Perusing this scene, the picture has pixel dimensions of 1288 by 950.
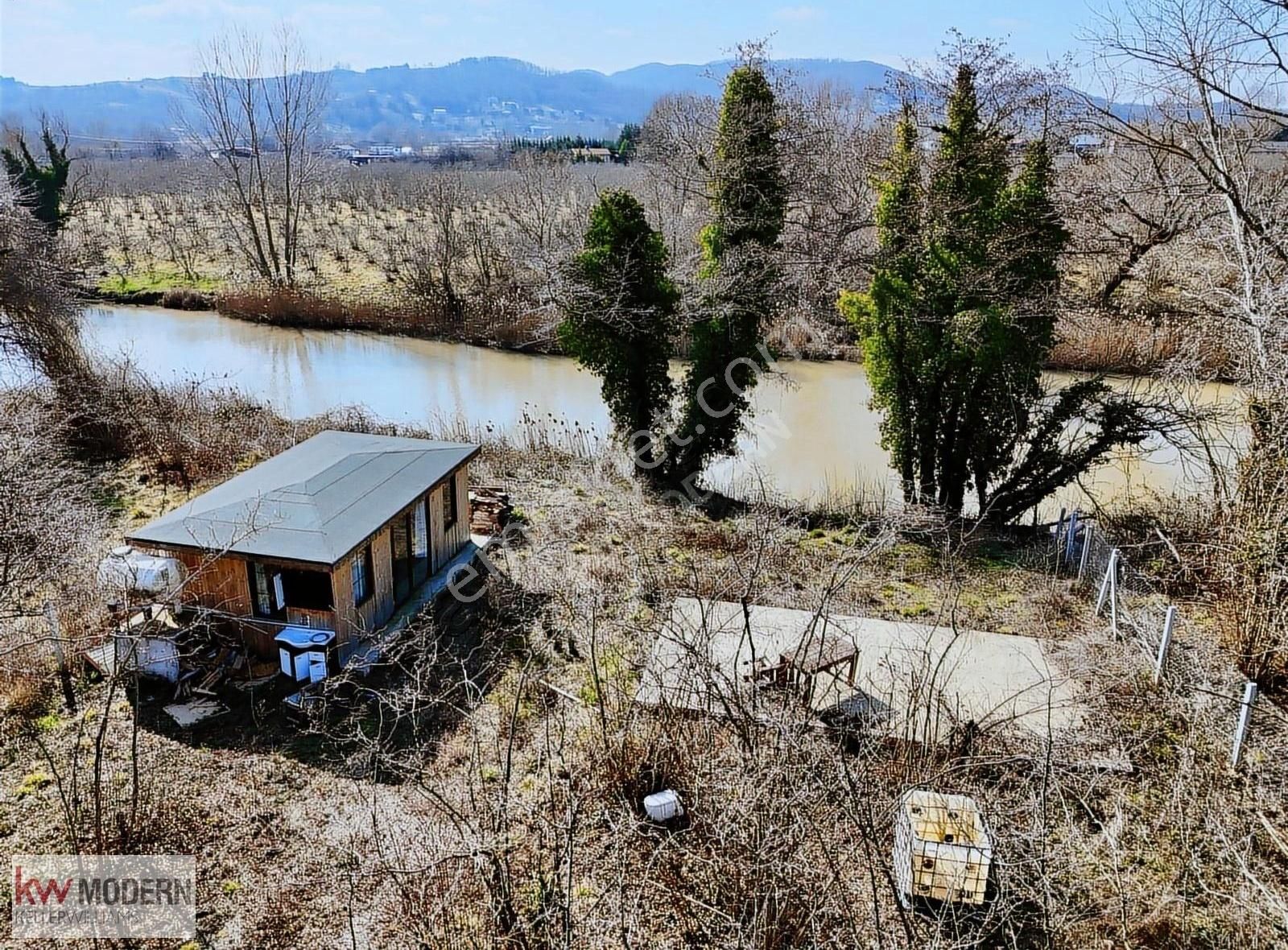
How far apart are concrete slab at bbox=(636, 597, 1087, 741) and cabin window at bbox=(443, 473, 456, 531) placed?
276cm

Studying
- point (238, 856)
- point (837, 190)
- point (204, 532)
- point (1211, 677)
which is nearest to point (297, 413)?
point (204, 532)

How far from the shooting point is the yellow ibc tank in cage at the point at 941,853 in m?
5.13

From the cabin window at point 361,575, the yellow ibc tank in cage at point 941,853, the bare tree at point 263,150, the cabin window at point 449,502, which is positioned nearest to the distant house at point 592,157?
the bare tree at point 263,150

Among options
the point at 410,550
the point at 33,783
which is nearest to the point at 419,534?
the point at 410,550

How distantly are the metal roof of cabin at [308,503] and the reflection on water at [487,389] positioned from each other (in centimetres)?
606

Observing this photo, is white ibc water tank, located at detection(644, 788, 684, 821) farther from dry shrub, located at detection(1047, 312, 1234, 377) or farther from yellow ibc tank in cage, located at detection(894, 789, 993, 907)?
dry shrub, located at detection(1047, 312, 1234, 377)

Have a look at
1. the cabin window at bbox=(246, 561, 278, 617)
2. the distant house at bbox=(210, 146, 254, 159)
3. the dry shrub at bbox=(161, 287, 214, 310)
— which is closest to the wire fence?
the cabin window at bbox=(246, 561, 278, 617)

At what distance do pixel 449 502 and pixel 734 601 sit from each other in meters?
3.34

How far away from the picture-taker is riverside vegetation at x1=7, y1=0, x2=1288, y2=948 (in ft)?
16.8

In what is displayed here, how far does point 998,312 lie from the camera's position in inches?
434

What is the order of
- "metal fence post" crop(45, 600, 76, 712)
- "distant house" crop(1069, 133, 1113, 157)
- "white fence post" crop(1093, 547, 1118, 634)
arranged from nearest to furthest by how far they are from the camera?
1. "metal fence post" crop(45, 600, 76, 712)
2. "white fence post" crop(1093, 547, 1118, 634)
3. "distant house" crop(1069, 133, 1113, 157)

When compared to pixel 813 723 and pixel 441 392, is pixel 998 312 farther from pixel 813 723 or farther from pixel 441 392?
pixel 441 392

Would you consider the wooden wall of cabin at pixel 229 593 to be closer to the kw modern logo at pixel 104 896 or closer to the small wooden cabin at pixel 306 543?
the small wooden cabin at pixel 306 543

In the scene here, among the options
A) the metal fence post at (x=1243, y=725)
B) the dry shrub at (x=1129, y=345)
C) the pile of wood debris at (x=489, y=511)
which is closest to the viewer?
the metal fence post at (x=1243, y=725)
